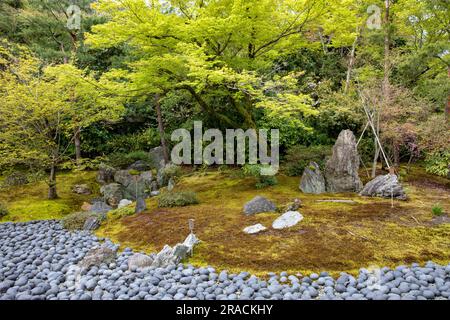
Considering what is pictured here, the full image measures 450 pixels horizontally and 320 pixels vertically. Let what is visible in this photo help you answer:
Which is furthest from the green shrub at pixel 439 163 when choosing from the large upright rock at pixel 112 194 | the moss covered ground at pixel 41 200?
the moss covered ground at pixel 41 200

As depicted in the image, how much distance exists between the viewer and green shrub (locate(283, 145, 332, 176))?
10484mm

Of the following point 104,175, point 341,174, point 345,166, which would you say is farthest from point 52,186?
point 345,166

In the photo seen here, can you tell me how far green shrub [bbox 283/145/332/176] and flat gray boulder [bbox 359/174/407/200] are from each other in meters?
2.40

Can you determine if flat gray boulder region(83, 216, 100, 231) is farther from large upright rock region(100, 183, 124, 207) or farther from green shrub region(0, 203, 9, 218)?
green shrub region(0, 203, 9, 218)

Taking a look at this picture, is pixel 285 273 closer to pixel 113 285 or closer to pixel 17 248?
pixel 113 285

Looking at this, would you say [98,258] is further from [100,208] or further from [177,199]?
[100,208]

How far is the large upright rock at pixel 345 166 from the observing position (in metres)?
8.76

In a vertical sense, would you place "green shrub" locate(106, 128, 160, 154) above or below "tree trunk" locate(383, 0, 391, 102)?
below

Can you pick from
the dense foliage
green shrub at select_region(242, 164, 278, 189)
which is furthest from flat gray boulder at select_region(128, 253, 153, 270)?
green shrub at select_region(242, 164, 278, 189)

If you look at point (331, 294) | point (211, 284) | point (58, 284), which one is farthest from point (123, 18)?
point (331, 294)

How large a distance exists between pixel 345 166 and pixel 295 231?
386 centimetres

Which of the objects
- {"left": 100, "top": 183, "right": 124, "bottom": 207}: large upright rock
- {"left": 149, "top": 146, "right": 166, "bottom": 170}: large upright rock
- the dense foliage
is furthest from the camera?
{"left": 149, "top": 146, "right": 166, "bottom": 170}: large upright rock

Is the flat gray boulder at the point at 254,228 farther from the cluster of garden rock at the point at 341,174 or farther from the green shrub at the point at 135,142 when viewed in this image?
the green shrub at the point at 135,142
